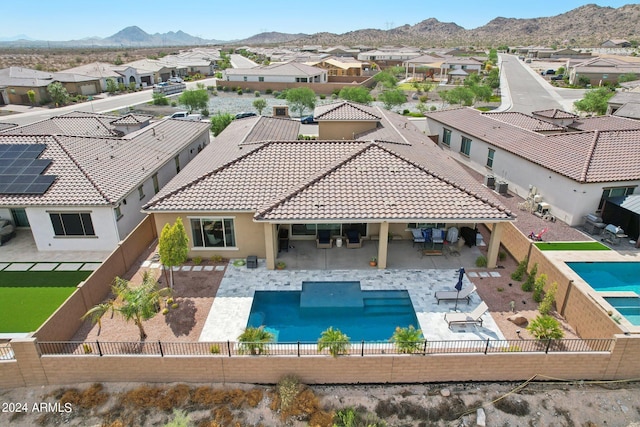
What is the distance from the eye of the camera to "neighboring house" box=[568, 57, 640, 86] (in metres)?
79.0

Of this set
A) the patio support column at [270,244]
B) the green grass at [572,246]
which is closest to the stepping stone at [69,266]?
the patio support column at [270,244]

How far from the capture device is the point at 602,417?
12328 millimetres

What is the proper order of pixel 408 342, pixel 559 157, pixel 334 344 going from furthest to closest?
pixel 559 157
pixel 408 342
pixel 334 344

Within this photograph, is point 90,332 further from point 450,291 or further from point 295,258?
point 450,291

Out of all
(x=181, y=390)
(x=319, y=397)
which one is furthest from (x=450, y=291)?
(x=181, y=390)

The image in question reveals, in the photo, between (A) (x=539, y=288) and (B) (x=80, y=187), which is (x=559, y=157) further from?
(B) (x=80, y=187)

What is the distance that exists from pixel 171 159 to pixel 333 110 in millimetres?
12746

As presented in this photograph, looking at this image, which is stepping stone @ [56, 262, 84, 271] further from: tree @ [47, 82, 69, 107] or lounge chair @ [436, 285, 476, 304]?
tree @ [47, 82, 69, 107]

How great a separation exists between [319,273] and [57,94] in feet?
209

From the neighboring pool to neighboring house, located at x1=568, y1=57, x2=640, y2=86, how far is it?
8733 centimetres

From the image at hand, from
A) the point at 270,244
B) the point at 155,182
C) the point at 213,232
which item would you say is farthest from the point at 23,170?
the point at 270,244

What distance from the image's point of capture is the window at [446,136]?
3712 cm

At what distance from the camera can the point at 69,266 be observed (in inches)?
770

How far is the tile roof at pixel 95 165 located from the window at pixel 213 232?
433 cm
